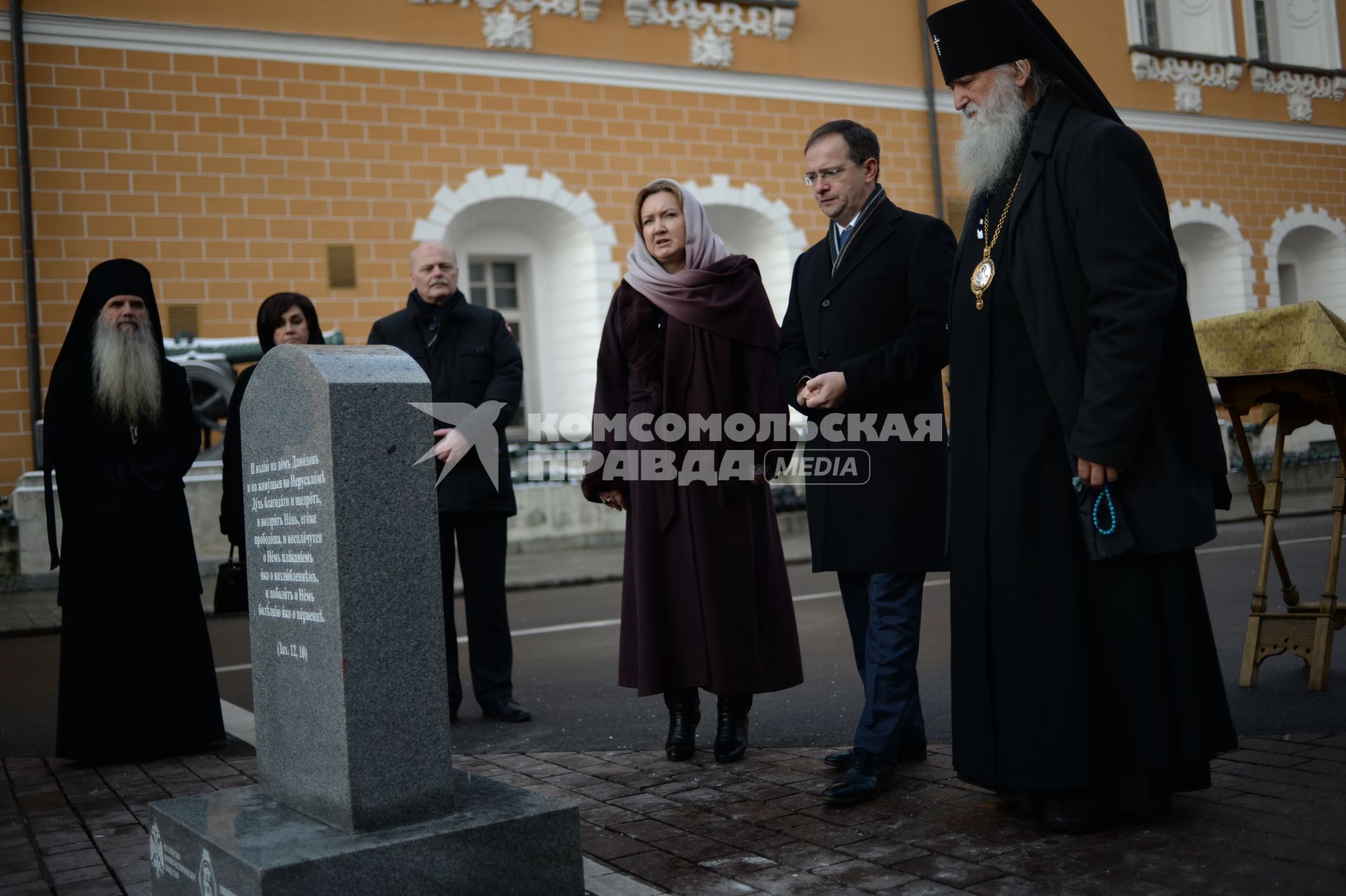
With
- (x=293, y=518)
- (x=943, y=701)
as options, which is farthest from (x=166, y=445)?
(x=943, y=701)

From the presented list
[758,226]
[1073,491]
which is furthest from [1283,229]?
[1073,491]

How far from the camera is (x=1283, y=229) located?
21766 millimetres

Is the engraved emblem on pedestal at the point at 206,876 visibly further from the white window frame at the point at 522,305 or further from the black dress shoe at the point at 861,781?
the white window frame at the point at 522,305

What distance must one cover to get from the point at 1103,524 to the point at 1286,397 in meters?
2.70

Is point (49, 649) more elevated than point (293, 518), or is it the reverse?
point (293, 518)

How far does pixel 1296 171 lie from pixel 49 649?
2001cm

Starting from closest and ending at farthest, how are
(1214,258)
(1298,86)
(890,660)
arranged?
(890,660)
(1214,258)
(1298,86)

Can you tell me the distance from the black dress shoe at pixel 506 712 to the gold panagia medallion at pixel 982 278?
2.94m

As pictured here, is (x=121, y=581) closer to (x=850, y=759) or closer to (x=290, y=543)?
(x=290, y=543)

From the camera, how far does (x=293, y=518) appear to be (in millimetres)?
3416

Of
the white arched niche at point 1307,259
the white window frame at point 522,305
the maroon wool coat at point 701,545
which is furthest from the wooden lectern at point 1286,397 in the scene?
the white arched niche at point 1307,259

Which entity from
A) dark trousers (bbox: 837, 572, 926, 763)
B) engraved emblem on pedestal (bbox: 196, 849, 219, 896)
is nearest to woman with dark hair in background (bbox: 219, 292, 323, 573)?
engraved emblem on pedestal (bbox: 196, 849, 219, 896)

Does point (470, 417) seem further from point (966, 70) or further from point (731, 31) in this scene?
point (731, 31)

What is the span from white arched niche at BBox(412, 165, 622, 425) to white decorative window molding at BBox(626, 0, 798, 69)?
7.70 feet
